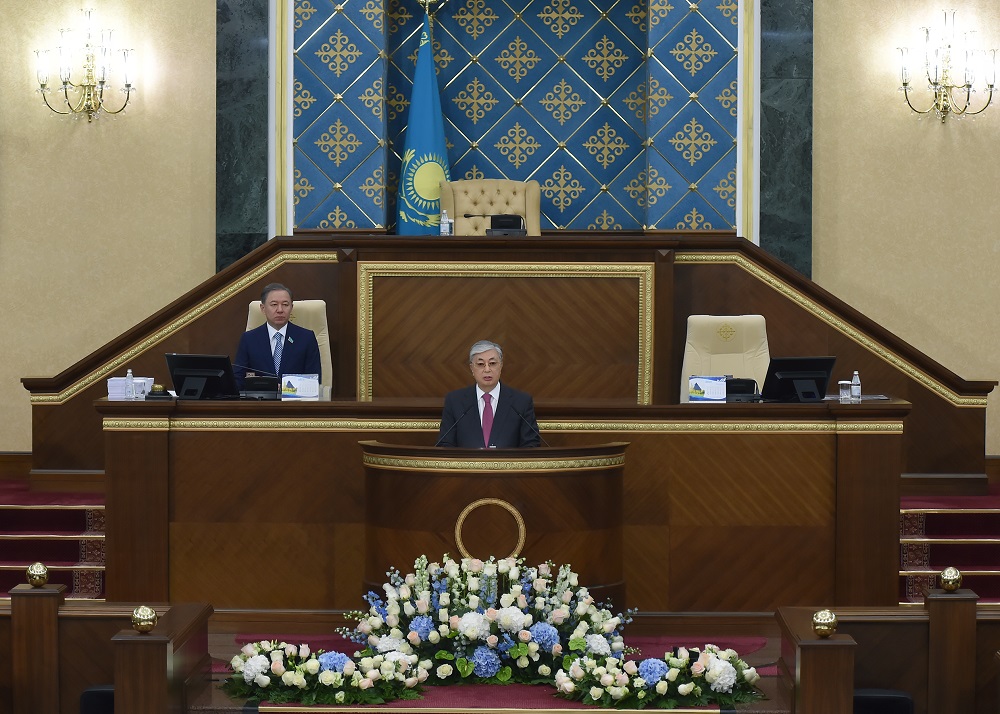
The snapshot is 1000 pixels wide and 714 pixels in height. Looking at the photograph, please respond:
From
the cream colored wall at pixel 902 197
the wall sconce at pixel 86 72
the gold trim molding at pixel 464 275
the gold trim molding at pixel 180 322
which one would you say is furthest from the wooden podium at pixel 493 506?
the wall sconce at pixel 86 72

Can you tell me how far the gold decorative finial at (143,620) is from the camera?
4617mm

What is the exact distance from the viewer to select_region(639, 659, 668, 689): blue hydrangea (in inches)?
195

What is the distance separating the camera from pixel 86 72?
10.0m

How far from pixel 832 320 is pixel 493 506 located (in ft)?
11.9

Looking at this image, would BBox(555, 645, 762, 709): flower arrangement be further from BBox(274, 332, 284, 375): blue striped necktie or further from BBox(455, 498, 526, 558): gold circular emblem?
BBox(274, 332, 284, 375): blue striped necktie

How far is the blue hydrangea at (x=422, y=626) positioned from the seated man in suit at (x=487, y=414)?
3.51 ft

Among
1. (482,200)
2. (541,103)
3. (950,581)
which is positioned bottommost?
(950,581)

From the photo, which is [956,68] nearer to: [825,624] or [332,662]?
[825,624]

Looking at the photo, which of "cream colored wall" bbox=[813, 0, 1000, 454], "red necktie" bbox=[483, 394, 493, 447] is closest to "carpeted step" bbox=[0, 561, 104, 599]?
"red necktie" bbox=[483, 394, 493, 447]

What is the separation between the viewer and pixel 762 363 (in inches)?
315

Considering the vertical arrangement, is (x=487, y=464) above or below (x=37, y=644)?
above

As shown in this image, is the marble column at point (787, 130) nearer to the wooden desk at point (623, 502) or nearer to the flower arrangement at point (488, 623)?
the wooden desk at point (623, 502)

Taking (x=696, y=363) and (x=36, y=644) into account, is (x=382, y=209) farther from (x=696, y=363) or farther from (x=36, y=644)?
(x=36, y=644)

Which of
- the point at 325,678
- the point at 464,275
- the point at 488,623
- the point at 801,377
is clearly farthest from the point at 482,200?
Result: the point at 325,678
